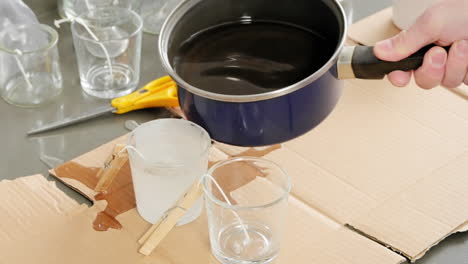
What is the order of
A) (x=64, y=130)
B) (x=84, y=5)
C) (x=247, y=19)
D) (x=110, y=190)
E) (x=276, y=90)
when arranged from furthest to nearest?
1. (x=84, y=5)
2. (x=64, y=130)
3. (x=110, y=190)
4. (x=247, y=19)
5. (x=276, y=90)

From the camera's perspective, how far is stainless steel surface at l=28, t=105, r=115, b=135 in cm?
129

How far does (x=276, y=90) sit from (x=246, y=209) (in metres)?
0.18

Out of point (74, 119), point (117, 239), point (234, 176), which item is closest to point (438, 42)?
point (234, 176)

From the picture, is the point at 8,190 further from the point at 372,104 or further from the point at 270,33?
the point at 372,104

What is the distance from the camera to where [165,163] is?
1078mm

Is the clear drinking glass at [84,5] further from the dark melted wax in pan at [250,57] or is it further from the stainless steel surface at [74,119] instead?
the dark melted wax in pan at [250,57]

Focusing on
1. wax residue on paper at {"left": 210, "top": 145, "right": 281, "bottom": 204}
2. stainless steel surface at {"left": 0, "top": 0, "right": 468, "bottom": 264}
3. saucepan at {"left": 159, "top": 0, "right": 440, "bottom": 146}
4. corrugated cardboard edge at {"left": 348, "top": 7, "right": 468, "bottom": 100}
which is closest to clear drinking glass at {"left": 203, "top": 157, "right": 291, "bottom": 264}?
wax residue on paper at {"left": 210, "top": 145, "right": 281, "bottom": 204}

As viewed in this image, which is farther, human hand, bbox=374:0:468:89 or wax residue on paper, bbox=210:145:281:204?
wax residue on paper, bbox=210:145:281:204

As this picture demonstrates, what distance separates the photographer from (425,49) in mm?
1009

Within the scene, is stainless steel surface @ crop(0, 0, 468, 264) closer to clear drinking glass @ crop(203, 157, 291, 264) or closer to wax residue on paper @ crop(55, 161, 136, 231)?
wax residue on paper @ crop(55, 161, 136, 231)

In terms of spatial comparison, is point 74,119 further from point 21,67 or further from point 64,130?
point 21,67

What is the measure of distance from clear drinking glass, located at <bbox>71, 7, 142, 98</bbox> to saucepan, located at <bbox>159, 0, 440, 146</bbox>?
0.34 metres

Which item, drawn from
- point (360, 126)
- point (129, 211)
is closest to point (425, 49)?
point (360, 126)

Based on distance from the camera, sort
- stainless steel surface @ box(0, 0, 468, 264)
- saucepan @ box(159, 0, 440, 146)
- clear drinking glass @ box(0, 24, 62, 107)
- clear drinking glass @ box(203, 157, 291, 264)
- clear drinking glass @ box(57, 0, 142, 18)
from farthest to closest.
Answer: clear drinking glass @ box(57, 0, 142, 18) → clear drinking glass @ box(0, 24, 62, 107) → stainless steel surface @ box(0, 0, 468, 264) → clear drinking glass @ box(203, 157, 291, 264) → saucepan @ box(159, 0, 440, 146)
